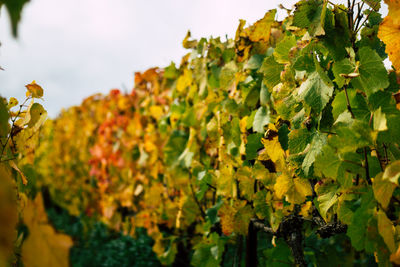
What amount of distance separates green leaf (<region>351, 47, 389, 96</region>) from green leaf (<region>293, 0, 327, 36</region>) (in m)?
0.17

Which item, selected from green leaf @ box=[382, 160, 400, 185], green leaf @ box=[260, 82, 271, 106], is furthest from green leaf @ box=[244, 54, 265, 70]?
green leaf @ box=[382, 160, 400, 185]

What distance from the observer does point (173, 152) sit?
2.78 meters

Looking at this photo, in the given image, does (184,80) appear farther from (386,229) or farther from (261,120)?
(386,229)

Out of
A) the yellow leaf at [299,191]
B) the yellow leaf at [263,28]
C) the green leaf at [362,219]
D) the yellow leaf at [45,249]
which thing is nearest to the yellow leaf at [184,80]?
the yellow leaf at [263,28]

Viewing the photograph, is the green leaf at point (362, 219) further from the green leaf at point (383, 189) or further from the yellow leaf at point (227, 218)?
the yellow leaf at point (227, 218)

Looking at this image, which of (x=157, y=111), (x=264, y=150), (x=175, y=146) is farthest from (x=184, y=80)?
(x=264, y=150)

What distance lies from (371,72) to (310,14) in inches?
11.2

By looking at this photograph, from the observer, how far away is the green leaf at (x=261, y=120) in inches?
63.9

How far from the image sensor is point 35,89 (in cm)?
141

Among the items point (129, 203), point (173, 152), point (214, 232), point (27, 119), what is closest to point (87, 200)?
point (129, 203)

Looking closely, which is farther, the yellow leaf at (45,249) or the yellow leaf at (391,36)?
the yellow leaf at (391,36)

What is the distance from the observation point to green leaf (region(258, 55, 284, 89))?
1.42 metres

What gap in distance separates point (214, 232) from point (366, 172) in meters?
1.25

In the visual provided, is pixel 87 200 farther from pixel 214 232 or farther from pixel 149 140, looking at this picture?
pixel 214 232
